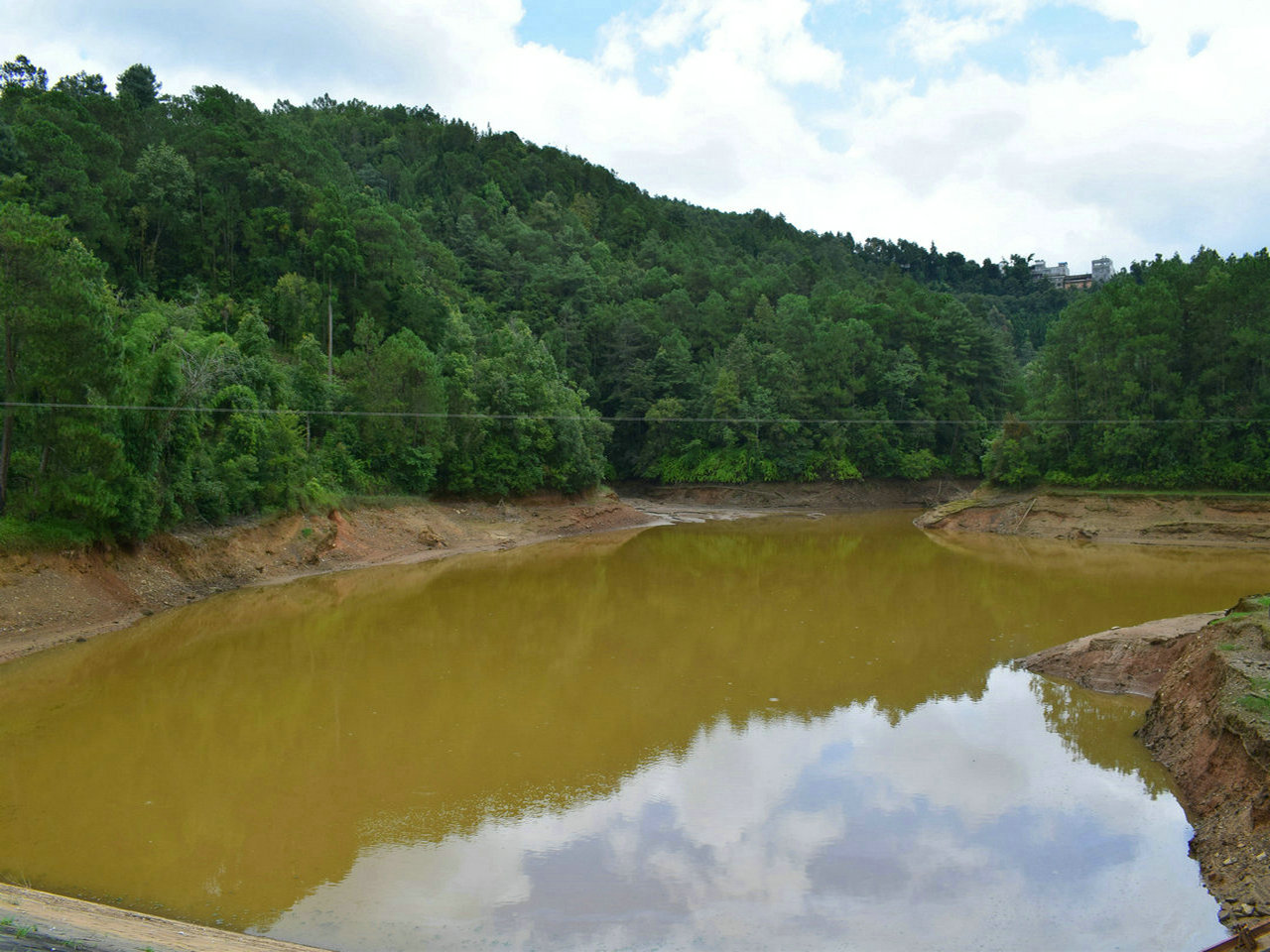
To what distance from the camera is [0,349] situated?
20.3 metres

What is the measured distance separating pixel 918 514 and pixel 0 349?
150 ft

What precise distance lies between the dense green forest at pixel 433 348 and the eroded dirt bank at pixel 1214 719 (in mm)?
21681

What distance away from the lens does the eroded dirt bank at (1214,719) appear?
928 centimetres

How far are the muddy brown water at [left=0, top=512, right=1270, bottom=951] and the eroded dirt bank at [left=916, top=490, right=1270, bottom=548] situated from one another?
55.0 feet

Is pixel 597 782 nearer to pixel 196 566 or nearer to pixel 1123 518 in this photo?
pixel 196 566

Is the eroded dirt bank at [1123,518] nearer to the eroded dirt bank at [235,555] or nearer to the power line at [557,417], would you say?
the power line at [557,417]

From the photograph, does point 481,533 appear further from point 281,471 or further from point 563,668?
point 563,668

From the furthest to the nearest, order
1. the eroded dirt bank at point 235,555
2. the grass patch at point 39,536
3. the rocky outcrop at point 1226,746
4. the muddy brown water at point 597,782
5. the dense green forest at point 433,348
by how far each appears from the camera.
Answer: the dense green forest at point 433,348, the grass patch at point 39,536, the eroded dirt bank at point 235,555, the rocky outcrop at point 1226,746, the muddy brown water at point 597,782

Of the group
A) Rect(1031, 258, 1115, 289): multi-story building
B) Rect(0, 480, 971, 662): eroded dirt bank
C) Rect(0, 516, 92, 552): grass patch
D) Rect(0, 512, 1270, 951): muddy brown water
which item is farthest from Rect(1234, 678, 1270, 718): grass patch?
Rect(1031, 258, 1115, 289): multi-story building

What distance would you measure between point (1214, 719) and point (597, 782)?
8.16 m

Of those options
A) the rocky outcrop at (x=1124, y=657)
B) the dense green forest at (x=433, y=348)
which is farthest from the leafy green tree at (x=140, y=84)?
the rocky outcrop at (x=1124, y=657)

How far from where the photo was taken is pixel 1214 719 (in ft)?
38.7

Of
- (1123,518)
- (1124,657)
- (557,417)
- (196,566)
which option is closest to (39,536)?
(196,566)

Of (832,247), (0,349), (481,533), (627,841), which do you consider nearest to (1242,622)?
(627,841)
